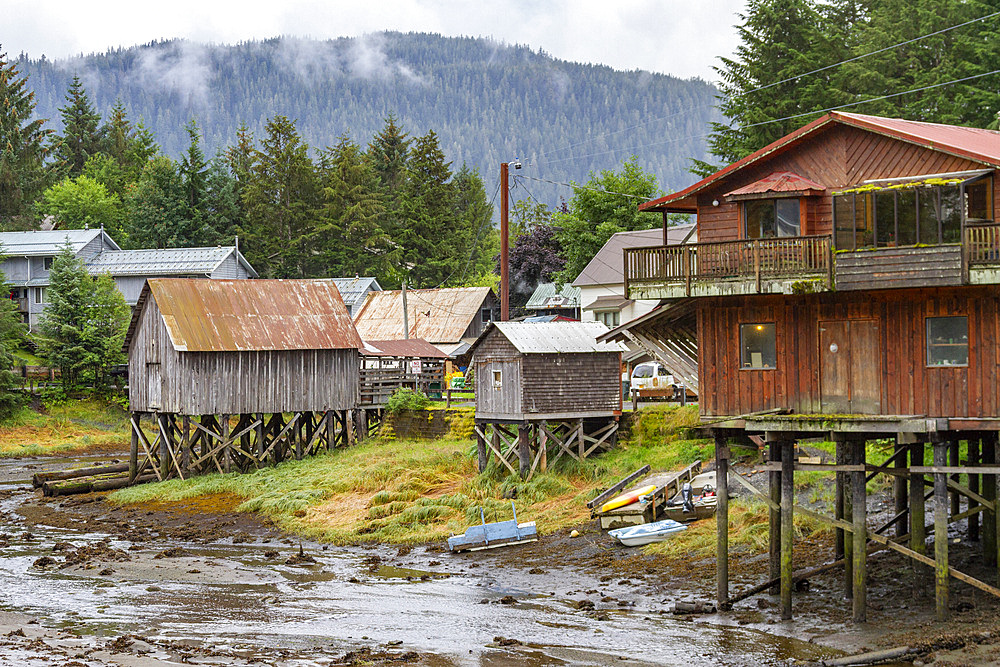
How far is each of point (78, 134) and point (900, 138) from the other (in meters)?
113

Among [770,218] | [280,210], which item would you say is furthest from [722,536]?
[280,210]

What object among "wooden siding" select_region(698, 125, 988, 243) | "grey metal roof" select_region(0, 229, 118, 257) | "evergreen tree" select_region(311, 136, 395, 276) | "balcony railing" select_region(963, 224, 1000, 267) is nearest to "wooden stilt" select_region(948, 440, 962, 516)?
"balcony railing" select_region(963, 224, 1000, 267)

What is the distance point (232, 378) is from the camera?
4625 centimetres

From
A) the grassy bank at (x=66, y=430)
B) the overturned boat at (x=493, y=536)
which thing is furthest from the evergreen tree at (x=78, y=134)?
the overturned boat at (x=493, y=536)

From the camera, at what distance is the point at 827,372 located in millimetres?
24312

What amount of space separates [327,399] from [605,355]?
1424 cm

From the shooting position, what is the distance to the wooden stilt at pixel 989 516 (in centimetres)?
2472

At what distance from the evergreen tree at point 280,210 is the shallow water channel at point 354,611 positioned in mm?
61548

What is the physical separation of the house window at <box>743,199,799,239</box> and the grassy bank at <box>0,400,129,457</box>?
150ft

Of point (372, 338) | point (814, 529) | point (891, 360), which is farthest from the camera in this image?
point (372, 338)

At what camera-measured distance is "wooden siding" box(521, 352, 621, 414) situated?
1516 inches

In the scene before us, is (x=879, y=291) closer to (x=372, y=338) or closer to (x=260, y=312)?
(x=260, y=312)

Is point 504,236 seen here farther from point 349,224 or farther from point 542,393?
point 349,224

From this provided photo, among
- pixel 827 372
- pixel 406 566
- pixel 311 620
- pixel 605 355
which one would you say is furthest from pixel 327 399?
pixel 827 372
